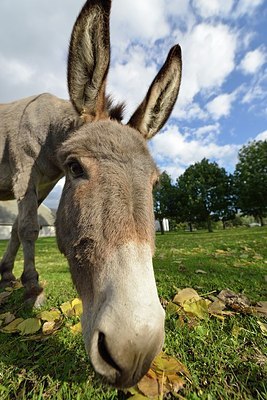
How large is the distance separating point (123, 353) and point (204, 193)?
44.2 meters

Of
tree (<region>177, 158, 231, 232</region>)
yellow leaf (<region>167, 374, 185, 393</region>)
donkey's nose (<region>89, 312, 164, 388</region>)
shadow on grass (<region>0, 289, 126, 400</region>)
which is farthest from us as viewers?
tree (<region>177, 158, 231, 232</region>)

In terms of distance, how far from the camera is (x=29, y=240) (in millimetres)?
3492

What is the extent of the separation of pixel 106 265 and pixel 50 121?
278 cm

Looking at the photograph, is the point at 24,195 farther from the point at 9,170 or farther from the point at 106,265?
the point at 106,265

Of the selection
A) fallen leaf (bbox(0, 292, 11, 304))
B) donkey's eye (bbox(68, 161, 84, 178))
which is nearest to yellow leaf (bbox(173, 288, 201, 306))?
donkey's eye (bbox(68, 161, 84, 178))

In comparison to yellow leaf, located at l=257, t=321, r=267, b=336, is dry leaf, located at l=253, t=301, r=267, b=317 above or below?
above

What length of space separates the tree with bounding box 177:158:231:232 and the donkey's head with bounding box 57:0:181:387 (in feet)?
136

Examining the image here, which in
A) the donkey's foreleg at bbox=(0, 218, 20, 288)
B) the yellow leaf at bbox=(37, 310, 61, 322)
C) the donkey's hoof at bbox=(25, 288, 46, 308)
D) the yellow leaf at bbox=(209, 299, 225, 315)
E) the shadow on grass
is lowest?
the shadow on grass

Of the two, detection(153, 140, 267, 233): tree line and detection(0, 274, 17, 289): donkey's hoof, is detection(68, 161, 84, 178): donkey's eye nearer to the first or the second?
detection(0, 274, 17, 289): donkey's hoof

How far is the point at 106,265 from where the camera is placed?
5.12 ft

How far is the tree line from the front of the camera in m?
40.5

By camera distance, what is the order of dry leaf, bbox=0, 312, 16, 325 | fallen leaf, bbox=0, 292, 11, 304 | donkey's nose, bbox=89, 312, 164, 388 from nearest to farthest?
donkey's nose, bbox=89, 312, 164, 388, dry leaf, bbox=0, 312, 16, 325, fallen leaf, bbox=0, 292, 11, 304

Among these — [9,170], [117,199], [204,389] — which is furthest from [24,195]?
[204,389]

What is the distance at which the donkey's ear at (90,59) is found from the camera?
7.30 feet
